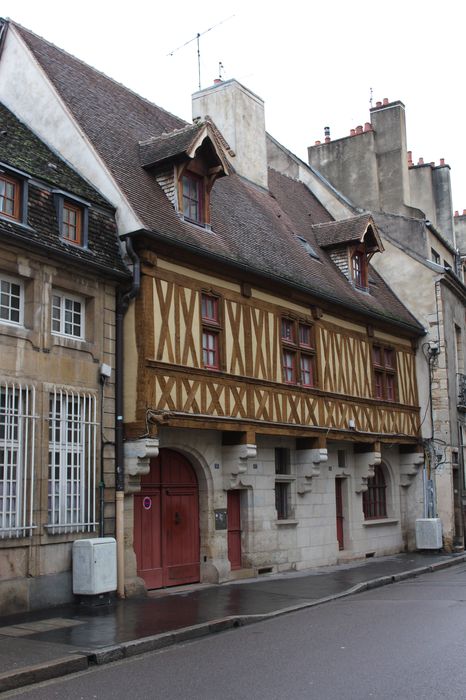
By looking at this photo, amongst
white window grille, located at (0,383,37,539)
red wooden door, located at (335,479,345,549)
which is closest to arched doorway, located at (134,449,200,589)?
white window grille, located at (0,383,37,539)

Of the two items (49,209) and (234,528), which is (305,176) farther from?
(49,209)

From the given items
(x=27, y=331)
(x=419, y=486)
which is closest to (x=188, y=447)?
(x=27, y=331)

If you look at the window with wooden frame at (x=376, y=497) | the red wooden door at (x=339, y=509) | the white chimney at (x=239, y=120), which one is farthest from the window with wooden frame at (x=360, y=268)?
the red wooden door at (x=339, y=509)

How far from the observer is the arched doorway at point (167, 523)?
13.1 meters

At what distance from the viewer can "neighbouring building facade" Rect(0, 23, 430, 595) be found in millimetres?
12820

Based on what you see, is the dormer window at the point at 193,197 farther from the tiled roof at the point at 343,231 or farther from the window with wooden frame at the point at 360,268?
the window with wooden frame at the point at 360,268

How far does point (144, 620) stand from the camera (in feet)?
32.6

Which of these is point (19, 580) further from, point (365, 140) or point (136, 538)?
point (365, 140)

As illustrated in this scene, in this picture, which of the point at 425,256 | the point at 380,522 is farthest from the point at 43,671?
the point at 425,256

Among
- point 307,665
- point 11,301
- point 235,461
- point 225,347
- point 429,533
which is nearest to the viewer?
point 307,665

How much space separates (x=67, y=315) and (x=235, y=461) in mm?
4248

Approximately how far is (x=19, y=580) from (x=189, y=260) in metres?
5.73

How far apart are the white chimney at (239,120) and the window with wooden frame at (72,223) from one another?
8035mm

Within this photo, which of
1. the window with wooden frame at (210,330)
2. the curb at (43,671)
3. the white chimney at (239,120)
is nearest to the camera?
the curb at (43,671)
